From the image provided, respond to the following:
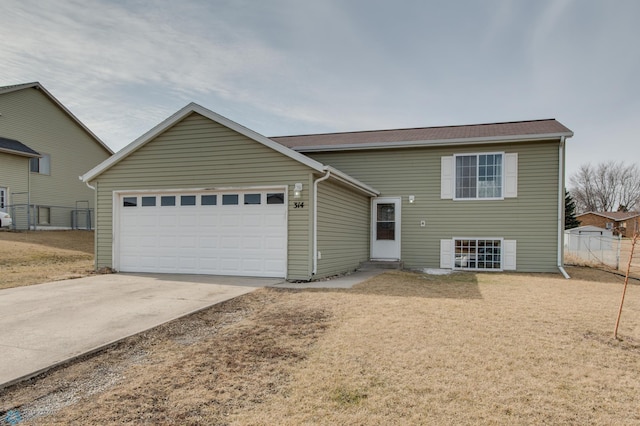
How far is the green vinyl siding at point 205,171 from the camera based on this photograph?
9539 millimetres

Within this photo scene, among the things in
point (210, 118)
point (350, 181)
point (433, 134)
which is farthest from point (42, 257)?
point (433, 134)

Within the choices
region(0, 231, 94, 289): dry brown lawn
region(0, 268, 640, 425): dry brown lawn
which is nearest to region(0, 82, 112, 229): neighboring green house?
region(0, 231, 94, 289): dry brown lawn

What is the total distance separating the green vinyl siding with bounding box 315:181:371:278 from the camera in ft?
33.0

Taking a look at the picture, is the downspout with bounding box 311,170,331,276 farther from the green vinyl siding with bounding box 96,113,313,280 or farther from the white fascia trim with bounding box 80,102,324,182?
the white fascia trim with bounding box 80,102,324,182

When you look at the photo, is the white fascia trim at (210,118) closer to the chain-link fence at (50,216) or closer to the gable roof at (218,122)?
the gable roof at (218,122)

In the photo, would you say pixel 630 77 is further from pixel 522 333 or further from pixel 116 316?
pixel 116 316

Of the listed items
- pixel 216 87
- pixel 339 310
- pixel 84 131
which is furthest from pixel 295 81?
pixel 84 131

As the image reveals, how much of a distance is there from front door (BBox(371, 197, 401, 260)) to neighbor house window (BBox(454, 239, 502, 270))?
1964mm

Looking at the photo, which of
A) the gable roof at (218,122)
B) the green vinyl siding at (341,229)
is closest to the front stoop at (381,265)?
the green vinyl siding at (341,229)

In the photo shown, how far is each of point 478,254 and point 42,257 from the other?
13.9 metres

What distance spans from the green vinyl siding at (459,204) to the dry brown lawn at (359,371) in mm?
6159

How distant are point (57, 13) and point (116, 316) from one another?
320 inches

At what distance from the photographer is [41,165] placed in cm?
2084

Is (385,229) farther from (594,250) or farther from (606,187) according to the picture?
(606,187)
